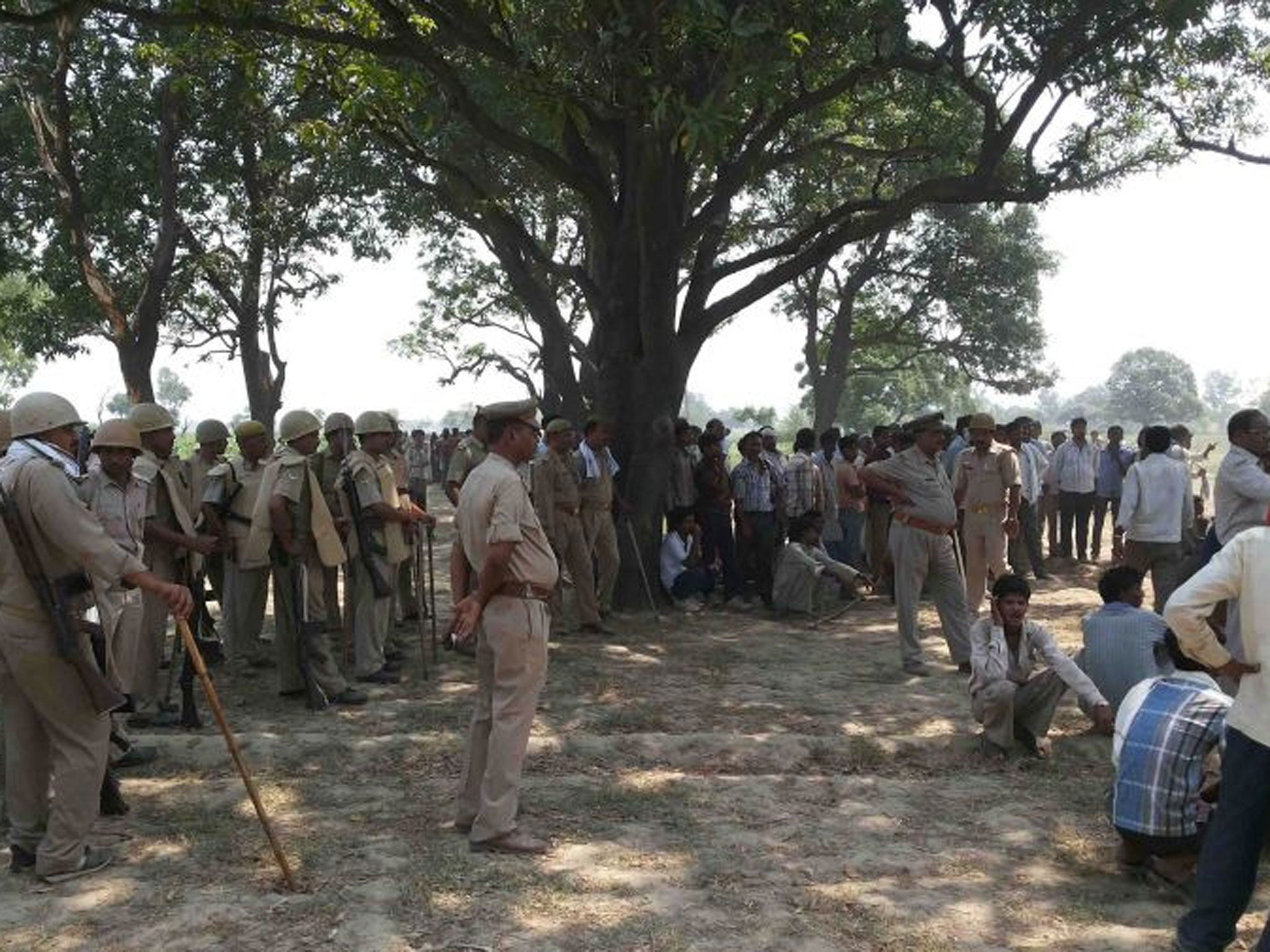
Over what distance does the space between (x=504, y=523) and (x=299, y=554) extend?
9.70 ft

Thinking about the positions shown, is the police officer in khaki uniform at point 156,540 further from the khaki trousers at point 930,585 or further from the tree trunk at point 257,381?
the tree trunk at point 257,381

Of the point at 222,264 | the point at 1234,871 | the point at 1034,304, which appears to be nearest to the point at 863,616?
the point at 1234,871

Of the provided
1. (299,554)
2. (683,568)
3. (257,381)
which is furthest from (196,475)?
(257,381)

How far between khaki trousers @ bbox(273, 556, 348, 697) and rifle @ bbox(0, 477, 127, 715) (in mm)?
2618

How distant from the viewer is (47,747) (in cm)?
Answer: 475

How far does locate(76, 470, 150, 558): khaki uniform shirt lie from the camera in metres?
5.99

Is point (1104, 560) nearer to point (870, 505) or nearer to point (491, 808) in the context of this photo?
point (870, 505)

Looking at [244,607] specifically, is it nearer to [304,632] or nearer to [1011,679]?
[304,632]

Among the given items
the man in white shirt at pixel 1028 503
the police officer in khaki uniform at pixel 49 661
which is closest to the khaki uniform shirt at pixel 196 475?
the police officer in khaki uniform at pixel 49 661

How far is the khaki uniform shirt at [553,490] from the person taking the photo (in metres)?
9.34

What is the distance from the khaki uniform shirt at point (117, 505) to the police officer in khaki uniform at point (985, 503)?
6.23 m

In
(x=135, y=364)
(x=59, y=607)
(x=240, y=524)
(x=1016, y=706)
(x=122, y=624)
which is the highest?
(x=135, y=364)

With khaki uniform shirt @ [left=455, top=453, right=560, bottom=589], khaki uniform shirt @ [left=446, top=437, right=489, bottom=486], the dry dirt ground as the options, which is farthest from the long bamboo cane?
khaki uniform shirt @ [left=446, top=437, right=489, bottom=486]

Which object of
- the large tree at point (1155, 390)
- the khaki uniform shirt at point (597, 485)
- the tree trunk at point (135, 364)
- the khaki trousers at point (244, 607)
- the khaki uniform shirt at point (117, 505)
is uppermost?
the large tree at point (1155, 390)
